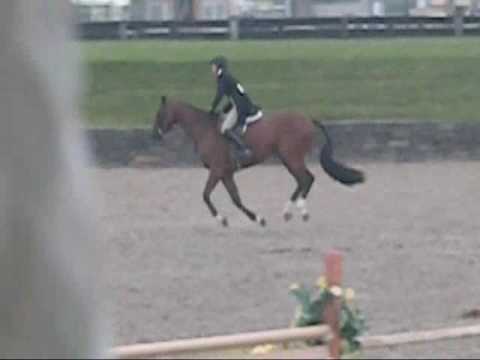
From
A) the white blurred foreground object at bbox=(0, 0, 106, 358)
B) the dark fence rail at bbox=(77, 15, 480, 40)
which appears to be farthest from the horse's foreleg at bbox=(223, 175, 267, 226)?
the dark fence rail at bbox=(77, 15, 480, 40)

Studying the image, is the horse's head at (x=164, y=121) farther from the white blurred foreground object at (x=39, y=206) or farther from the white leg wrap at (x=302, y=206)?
the white blurred foreground object at (x=39, y=206)

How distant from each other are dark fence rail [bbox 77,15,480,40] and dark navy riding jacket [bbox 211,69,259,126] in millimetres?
22290

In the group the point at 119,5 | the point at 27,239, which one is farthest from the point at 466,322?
the point at 119,5

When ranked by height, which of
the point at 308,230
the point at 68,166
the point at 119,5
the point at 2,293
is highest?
the point at 68,166

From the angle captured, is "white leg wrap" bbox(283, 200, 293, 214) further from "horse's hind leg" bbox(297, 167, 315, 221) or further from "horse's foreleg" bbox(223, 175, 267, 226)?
"horse's foreleg" bbox(223, 175, 267, 226)

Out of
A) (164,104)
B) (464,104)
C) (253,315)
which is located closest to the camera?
(253,315)

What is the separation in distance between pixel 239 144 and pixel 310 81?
1371cm

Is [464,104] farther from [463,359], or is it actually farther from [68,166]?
[68,166]

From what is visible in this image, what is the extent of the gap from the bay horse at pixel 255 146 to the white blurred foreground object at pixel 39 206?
1487cm

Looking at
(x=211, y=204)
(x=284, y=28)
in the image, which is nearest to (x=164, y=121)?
(x=211, y=204)

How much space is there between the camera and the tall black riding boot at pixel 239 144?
1798 centimetres

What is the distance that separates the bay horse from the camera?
17703 millimetres

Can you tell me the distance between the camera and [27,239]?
1984 millimetres

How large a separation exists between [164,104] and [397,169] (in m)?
7.02
